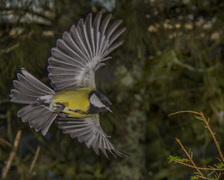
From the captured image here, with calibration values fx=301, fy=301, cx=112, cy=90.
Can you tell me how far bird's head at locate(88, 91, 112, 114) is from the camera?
0.28 metres

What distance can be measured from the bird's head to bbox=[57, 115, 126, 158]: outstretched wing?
4 centimetres

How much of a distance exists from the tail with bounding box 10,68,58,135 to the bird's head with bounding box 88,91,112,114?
0.14 ft

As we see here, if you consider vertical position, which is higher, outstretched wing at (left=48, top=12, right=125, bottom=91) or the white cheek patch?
outstretched wing at (left=48, top=12, right=125, bottom=91)

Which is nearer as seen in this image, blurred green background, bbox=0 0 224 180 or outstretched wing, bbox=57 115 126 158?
outstretched wing, bbox=57 115 126 158

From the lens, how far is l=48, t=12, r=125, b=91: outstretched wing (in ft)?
0.94

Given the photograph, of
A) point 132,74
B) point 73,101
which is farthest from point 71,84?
point 132,74

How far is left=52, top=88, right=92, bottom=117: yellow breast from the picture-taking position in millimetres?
298

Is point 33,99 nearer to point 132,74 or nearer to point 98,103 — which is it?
point 98,103

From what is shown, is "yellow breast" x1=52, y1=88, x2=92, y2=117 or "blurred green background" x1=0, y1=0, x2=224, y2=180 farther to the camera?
"blurred green background" x1=0, y1=0, x2=224, y2=180

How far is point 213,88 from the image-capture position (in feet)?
4.22

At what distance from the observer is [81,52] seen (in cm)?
30

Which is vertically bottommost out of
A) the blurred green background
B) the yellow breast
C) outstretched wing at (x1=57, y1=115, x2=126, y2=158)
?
the blurred green background

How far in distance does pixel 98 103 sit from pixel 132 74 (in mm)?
458

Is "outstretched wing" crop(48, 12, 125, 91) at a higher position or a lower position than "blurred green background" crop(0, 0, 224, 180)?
higher
